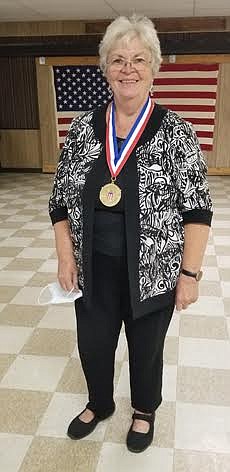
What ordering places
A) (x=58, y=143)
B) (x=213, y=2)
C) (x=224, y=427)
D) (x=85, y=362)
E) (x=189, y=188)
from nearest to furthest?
(x=189, y=188)
(x=85, y=362)
(x=224, y=427)
(x=213, y=2)
(x=58, y=143)

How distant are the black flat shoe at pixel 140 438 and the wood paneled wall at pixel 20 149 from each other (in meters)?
7.30

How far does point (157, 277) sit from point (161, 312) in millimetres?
172

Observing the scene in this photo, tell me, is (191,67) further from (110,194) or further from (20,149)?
(110,194)

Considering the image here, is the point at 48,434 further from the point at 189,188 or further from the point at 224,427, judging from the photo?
the point at 189,188

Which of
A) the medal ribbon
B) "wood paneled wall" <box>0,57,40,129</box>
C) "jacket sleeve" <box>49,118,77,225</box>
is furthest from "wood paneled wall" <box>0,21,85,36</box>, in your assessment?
the medal ribbon

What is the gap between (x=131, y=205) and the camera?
4.98 ft

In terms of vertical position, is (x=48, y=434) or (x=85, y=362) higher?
(x=85, y=362)

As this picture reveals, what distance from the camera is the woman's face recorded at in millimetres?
1492

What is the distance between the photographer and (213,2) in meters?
6.01

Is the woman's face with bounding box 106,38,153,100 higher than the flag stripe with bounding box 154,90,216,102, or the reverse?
the woman's face with bounding box 106,38,153,100

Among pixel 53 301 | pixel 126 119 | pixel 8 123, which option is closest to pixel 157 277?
pixel 53 301

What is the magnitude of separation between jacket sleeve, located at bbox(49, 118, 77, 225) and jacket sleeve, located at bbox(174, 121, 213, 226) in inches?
15.7

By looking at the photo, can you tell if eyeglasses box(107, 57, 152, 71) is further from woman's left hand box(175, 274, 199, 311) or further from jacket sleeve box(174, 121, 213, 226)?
woman's left hand box(175, 274, 199, 311)

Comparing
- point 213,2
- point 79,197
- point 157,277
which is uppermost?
point 213,2
